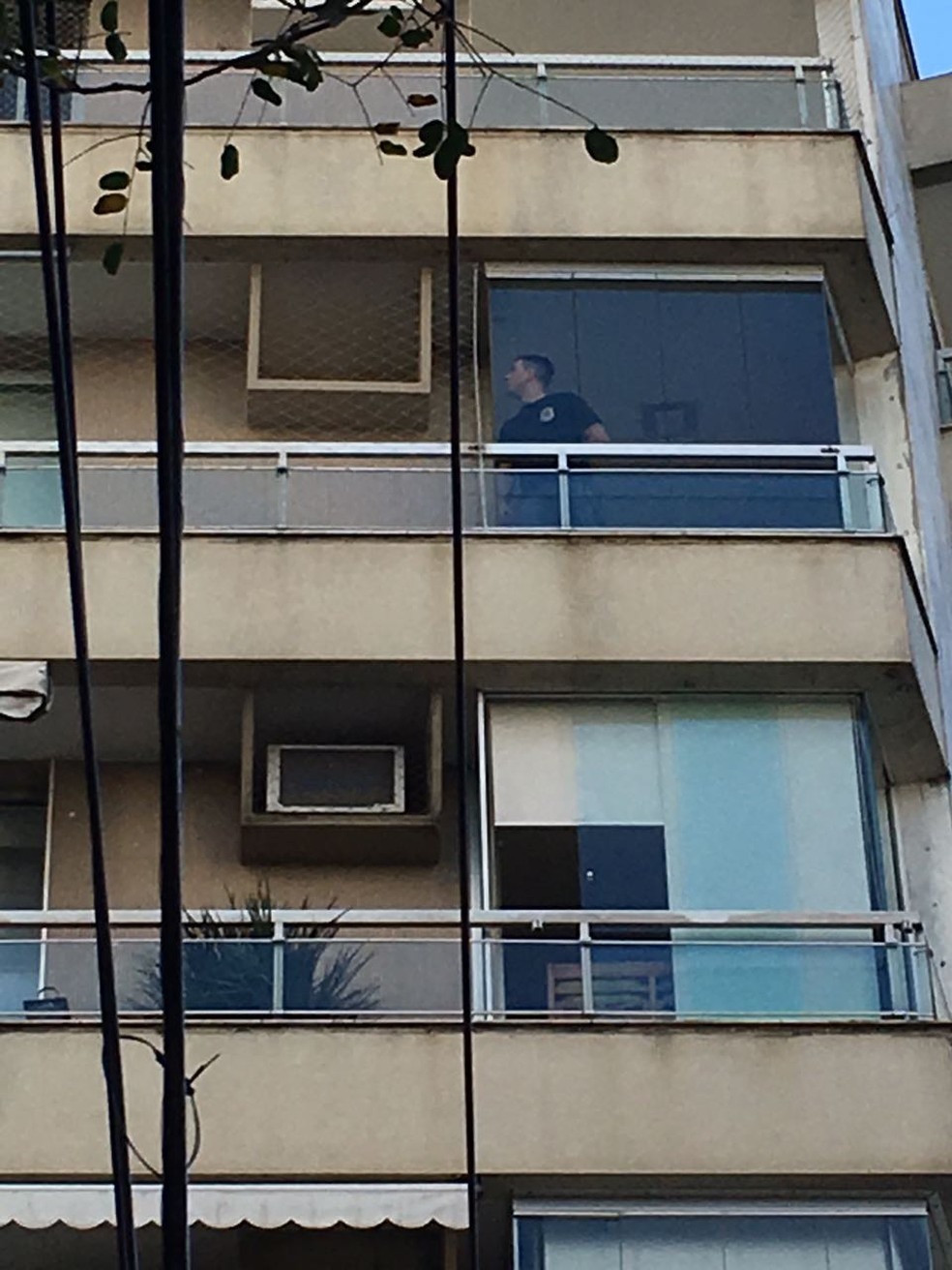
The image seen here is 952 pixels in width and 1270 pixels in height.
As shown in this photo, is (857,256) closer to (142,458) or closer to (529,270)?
(529,270)

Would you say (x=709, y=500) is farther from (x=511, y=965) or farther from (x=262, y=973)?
(x=262, y=973)

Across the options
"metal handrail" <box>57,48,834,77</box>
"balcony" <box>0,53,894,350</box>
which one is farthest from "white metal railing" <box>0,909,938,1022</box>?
"metal handrail" <box>57,48,834,77</box>

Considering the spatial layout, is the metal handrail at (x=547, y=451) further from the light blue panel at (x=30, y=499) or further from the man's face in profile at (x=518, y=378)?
the man's face in profile at (x=518, y=378)

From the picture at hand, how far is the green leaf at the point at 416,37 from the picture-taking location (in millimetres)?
6188

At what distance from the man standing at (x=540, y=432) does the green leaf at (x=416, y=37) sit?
7612 mm

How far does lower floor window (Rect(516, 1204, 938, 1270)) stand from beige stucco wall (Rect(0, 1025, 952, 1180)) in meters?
0.20

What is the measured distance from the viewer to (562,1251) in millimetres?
12102

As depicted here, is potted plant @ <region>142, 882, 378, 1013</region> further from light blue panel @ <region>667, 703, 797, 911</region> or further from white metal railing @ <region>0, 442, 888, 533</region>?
white metal railing @ <region>0, 442, 888, 533</region>

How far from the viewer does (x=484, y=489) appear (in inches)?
554

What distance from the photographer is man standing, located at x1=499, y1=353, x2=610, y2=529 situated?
1397 cm

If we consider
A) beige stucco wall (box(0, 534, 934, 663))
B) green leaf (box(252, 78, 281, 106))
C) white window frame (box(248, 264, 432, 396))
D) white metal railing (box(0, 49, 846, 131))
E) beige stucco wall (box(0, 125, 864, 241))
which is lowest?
green leaf (box(252, 78, 281, 106))

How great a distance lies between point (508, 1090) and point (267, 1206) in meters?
1.14

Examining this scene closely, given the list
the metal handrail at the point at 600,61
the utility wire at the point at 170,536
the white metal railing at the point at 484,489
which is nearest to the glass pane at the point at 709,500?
the white metal railing at the point at 484,489

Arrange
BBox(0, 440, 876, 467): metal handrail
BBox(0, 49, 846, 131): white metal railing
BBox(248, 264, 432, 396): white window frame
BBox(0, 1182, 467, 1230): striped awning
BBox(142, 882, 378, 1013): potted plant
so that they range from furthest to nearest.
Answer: BBox(0, 49, 846, 131): white metal railing, BBox(248, 264, 432, 396): white window frame, BBox(0, 440, 876, 467): metal handrail, BBox(142, 882, 378, 1013): potted plant, BBox(0, 1182, 467, 1230): striped awning
